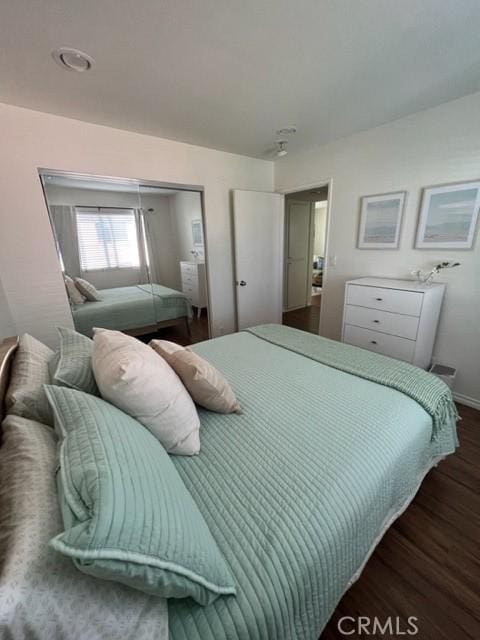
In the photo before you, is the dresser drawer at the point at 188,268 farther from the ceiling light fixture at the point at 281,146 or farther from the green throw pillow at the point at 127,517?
the green throw pillow at the point at 127,517

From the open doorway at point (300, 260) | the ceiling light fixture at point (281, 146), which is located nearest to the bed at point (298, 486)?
the ceiling light fixture at point (281, 146)

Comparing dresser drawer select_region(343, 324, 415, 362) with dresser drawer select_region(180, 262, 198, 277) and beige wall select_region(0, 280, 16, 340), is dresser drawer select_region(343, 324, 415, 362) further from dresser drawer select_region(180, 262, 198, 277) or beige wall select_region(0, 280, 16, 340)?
beige wall select_region(0, 280, 16, 340)

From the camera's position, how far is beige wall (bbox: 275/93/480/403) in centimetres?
209

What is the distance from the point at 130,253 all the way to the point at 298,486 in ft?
8.71

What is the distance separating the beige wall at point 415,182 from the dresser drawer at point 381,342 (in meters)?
0.48

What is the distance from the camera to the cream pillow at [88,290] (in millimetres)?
2482

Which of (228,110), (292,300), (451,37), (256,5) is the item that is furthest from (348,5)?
(292,300)

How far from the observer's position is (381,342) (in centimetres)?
238

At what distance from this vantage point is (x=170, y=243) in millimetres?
3021

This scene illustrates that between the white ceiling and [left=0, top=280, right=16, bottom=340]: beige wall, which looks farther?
[left=0, top=280, right=16, bottom=340]: beige wall

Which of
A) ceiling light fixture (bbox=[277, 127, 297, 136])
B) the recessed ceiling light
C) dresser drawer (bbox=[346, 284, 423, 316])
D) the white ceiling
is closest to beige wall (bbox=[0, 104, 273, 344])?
the white ceiling

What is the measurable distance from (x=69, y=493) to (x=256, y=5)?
1969 mm

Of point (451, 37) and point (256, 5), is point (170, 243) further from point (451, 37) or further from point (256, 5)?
point (451, 37)

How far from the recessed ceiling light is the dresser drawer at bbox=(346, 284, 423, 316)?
8.18 feet
